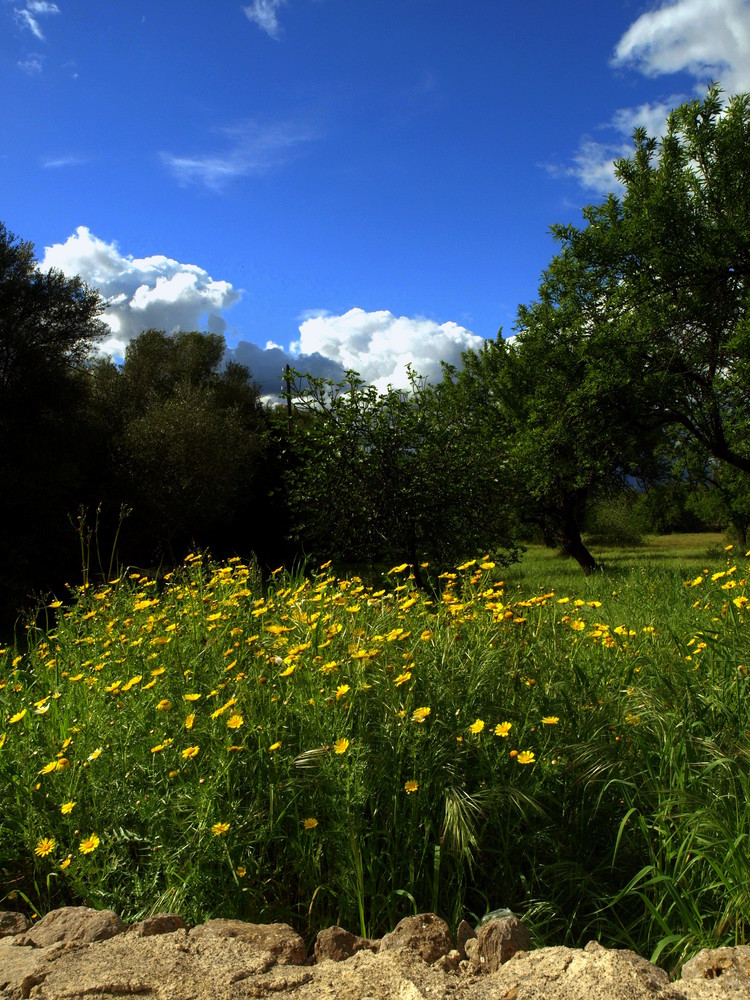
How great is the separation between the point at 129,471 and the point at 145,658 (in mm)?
13981

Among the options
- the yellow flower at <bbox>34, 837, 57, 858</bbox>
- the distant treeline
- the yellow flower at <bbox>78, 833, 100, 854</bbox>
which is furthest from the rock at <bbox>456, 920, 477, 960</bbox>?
the distant treeline

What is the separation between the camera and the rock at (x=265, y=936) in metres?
1.90

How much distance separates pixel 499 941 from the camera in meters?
1.84

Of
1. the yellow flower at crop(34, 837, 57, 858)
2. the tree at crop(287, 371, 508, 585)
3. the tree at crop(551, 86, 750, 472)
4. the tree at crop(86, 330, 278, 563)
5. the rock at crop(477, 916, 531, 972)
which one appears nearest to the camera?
the rock at crop(477, 916, 531, 972)

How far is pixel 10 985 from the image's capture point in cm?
179

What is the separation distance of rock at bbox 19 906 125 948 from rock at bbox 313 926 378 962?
606mm

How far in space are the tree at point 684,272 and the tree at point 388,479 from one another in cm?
428

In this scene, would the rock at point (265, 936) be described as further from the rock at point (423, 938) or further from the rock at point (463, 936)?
the rock at point (463, 936)

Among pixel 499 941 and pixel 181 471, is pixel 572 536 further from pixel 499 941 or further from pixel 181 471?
pixel 499 941

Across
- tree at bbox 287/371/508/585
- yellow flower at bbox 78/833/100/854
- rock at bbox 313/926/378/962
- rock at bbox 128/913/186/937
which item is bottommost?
rock at bbox 313/926/378/962

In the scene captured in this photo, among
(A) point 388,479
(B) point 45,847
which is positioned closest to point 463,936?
(B) point 45,847

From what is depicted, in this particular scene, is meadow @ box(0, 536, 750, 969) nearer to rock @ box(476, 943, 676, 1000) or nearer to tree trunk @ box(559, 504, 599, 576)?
rock @ box(476, 943, 676, 1000)

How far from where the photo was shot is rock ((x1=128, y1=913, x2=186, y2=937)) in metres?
2.01

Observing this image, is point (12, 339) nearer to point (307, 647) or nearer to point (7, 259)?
point (7, 259)
